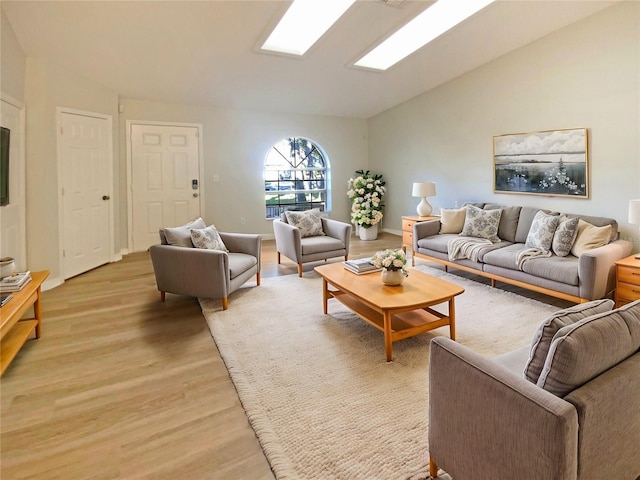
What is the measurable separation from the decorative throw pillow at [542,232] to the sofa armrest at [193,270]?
307cm

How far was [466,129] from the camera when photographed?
554 cm

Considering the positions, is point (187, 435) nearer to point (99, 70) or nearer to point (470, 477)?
point (470, 477)

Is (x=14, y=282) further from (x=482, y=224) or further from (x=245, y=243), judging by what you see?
(x=482, y=224)

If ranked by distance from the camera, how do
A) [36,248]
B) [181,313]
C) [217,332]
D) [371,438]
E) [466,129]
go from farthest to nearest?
[466,129], [36,248], [181,313], [217,332], [371,438]

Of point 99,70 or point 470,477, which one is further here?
point 99,70

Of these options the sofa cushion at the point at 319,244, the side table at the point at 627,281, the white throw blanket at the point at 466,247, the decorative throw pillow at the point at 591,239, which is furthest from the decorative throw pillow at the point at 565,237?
the sofa cushion at the point at 319,244

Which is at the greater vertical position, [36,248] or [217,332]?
[36,248]

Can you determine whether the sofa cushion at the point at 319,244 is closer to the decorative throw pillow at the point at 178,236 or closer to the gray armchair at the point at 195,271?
the gray armchair at the point at 195,271

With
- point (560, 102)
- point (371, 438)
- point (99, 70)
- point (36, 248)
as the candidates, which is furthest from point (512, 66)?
point (36, 248)

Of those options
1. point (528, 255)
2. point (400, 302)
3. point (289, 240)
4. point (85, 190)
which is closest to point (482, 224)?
point (528, 255)

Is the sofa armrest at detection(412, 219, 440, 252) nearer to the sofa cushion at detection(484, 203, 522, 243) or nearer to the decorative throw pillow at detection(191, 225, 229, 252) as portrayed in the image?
the sofa cushion at detection(484, 203, 522, 243)

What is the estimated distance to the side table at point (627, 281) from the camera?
301cm

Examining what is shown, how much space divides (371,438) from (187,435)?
88 centimetres

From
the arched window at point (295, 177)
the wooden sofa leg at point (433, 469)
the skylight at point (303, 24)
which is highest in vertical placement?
the skylight at point (303, 24)
